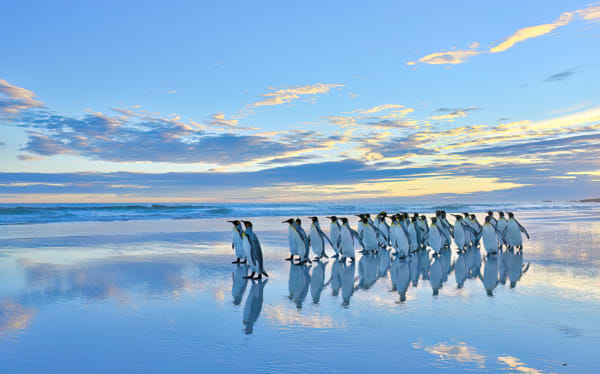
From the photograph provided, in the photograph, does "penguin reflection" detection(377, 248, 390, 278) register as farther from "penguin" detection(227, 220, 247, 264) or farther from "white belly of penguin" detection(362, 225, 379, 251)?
"penguin" detection(227, 220, 247, 264)

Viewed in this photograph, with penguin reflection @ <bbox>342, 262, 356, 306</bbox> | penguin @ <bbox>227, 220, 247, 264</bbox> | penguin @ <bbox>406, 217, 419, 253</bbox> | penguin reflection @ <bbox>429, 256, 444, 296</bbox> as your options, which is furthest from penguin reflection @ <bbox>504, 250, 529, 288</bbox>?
penguin @ <bbox>227, 220, 247, 264</bbox>

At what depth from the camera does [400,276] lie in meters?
7.82

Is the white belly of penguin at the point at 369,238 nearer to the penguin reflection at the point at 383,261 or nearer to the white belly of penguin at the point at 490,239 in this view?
the penguin reflection at the point at 383,261

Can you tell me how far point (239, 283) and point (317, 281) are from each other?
1209mm

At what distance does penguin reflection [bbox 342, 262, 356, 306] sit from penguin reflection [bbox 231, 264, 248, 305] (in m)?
1.36

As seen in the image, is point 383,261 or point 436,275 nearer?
point 436,275

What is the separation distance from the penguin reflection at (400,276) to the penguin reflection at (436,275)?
0.37 m

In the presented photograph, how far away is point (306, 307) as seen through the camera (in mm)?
5625

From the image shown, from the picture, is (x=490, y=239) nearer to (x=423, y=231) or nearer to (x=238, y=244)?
(x=423, y=231)

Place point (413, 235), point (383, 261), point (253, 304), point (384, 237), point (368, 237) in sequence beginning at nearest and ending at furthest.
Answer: point (253, 304)
point (383, 261)
point (368, 237)
point (413, 235)
point (384, 237)

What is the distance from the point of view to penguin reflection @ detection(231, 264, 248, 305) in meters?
6.26

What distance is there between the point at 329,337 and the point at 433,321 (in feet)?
4.03

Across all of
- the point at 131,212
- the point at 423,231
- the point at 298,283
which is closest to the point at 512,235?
the point at 423,231

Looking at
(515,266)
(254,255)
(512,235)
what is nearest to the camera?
(254,255)
